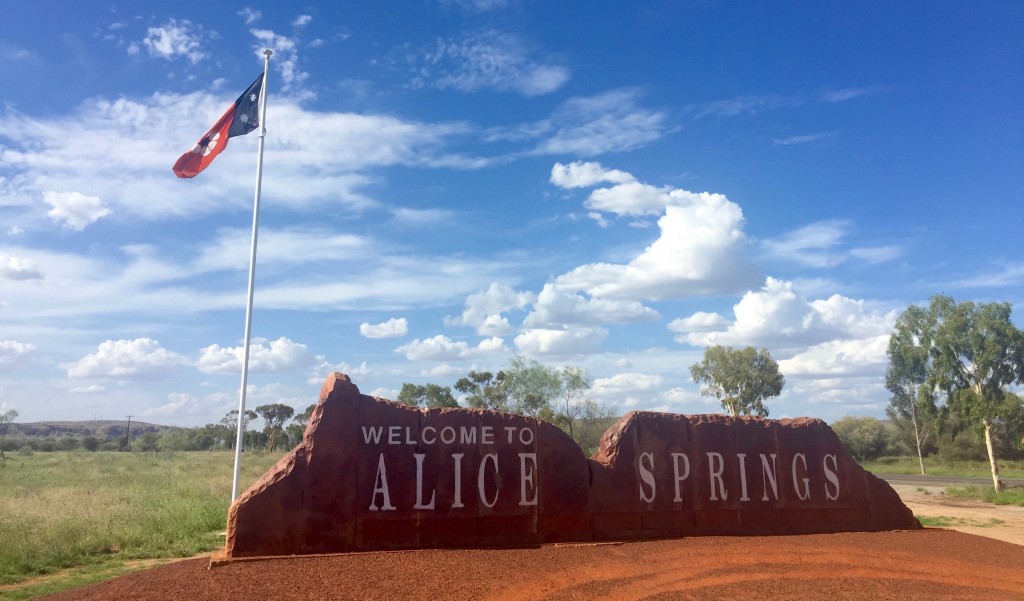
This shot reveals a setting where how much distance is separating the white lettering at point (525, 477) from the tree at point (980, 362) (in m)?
24.9

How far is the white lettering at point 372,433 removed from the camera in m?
10.0

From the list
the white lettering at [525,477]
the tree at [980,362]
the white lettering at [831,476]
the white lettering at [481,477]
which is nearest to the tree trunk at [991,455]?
the tree at [980,362]

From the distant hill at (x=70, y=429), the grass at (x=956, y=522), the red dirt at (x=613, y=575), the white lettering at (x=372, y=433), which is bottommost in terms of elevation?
the grass at (x=956, y=522)

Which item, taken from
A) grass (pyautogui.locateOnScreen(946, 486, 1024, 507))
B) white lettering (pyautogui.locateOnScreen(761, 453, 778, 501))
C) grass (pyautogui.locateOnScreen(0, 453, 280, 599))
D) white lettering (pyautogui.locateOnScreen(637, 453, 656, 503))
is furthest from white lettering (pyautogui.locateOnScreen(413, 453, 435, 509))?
grass (pyautogui.locateOnScreen(946, 486, 1024, 507))

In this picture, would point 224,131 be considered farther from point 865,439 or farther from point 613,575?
point 865,439

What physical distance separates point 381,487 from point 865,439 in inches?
2019

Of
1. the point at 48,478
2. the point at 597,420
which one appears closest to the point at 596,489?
the point at 597,420

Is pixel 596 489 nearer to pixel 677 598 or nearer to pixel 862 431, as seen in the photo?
pixel 677 598

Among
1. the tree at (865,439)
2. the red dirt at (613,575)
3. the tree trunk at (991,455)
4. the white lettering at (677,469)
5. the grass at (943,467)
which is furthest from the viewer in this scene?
the tree at (865,439)

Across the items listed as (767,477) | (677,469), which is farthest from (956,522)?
(677,469)

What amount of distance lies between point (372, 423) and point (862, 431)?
5237cm

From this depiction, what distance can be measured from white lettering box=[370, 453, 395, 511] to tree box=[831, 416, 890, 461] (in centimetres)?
4842

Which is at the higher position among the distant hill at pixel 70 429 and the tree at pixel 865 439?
the distant hill at pixel 70 429

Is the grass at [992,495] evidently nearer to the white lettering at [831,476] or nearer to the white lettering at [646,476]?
the white lettering at [831,476]
